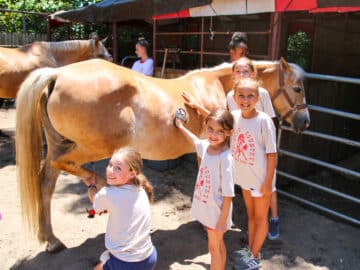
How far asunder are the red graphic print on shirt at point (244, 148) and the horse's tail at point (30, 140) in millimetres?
1585

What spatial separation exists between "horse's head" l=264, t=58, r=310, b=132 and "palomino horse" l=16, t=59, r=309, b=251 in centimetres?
120

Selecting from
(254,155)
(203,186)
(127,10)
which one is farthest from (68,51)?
(203,186)

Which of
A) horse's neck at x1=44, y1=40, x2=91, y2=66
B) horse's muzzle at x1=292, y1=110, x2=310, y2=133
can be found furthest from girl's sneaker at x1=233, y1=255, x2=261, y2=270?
horse's neck at x1=44, y1=40, x2=91, y2=66

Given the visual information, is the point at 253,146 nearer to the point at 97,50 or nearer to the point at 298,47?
the point at 97,50

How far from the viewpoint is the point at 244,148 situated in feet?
8.87

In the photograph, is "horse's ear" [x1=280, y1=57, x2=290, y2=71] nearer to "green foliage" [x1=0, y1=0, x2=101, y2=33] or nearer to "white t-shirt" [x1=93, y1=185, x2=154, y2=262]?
"white t-shirt" [x1=93, y1=185, x2=154, y2=262]

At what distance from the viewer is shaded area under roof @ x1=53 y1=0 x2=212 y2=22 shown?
5.26 meters

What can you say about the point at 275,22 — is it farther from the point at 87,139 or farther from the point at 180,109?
the point at 87,139

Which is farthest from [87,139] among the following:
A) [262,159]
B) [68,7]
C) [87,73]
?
[68,7]

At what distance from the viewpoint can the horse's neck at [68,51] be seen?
704cm

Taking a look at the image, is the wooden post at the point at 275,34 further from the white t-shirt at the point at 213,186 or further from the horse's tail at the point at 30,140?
the horse's tail at the point at 30,140

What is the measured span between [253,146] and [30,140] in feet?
5.93

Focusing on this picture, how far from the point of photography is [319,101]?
16.0 feet

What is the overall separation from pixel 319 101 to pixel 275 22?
145cm
